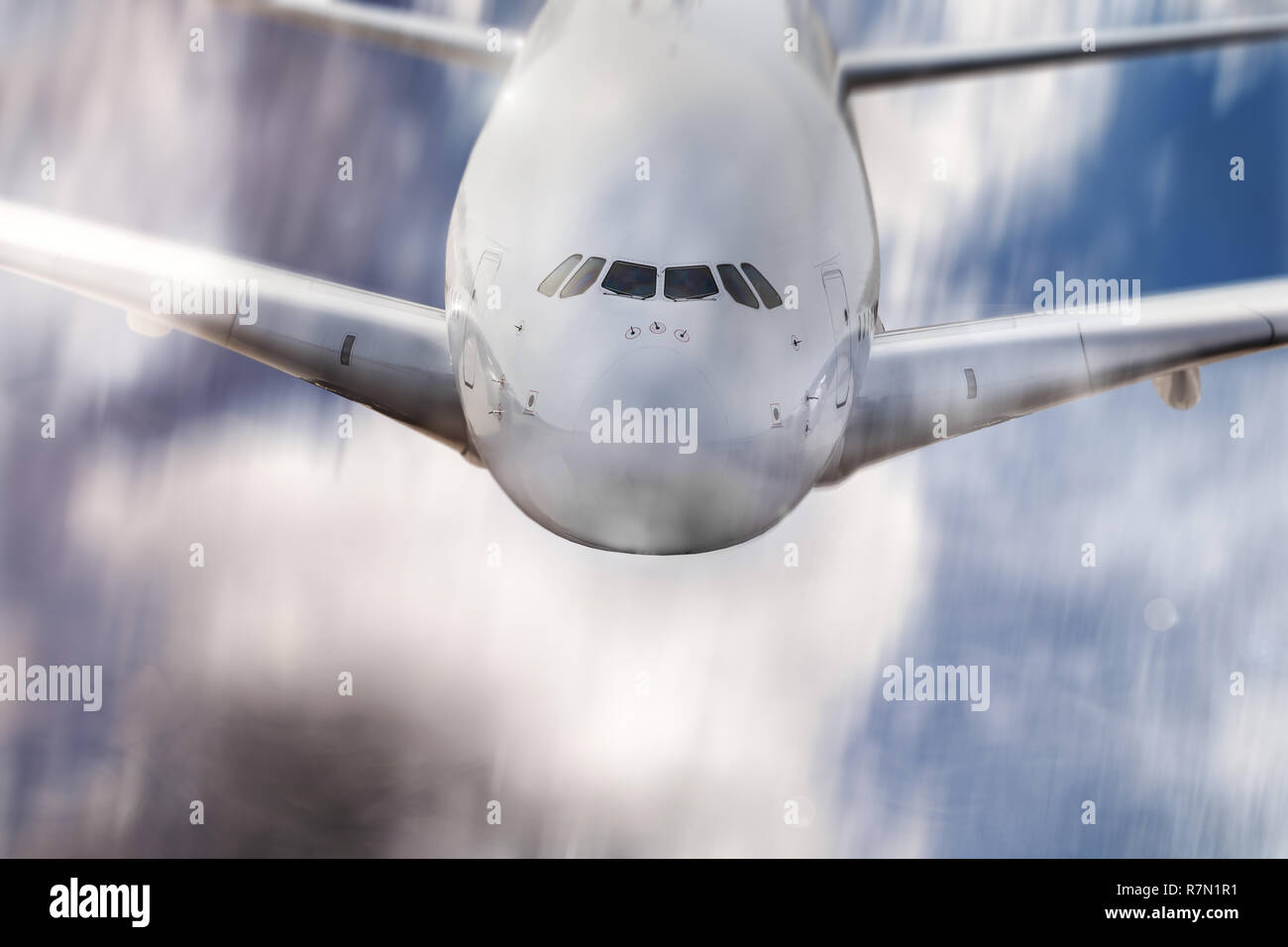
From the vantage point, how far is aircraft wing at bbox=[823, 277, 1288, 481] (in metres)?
11.0

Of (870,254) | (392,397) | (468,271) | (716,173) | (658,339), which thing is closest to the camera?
(658,339)

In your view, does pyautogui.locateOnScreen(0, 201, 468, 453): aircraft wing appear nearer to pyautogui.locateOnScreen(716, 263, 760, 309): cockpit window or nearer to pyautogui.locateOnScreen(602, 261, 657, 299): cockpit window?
pyautogui.locateOnScreen(602, 261, 657, 299): cockpit window

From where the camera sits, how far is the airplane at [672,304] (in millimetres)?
7461

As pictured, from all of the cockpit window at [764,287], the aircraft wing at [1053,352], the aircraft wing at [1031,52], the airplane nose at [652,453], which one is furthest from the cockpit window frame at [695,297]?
the aircraft wing at [1031,52]

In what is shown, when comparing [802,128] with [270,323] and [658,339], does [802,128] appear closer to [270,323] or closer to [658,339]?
[658,339]

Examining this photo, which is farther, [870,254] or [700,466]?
[870,254]

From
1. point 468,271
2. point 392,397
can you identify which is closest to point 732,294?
point 468,271

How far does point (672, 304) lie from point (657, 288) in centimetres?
17

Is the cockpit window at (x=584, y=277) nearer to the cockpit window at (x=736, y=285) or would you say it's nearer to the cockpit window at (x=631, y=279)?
the cockpit window at (x=631, y=279)

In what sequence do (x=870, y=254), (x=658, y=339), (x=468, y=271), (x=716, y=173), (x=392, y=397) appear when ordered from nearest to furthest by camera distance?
(x=658, y=339)
(x=716, y=173)
(x=468, y=271)
(x=870, y=254)
(x=392, y=397)

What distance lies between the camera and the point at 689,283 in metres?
7.48

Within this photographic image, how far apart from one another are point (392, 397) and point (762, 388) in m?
4.68

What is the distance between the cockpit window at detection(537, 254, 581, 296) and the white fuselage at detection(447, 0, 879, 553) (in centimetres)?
6

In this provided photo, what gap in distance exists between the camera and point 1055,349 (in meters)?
11.3
